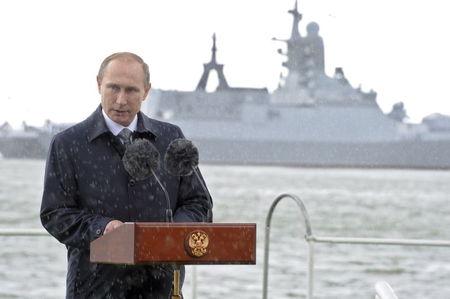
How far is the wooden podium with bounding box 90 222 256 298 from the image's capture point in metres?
2.60

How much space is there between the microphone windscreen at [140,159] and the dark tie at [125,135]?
11.0 inches

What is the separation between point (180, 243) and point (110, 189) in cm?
41

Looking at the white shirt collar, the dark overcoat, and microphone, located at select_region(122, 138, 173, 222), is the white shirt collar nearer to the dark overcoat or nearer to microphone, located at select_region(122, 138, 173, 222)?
the dark overcoat

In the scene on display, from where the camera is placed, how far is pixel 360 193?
78.3 m

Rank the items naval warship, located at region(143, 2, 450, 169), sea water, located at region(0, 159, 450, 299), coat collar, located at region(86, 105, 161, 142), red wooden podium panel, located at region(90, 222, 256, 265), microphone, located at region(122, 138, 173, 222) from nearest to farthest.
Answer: red wooden podium panel, located at region(90, 222, 256, 265) < microphone, located at region(122, 138, 173, 222) < coat collar, located at region(86, 105, 161, 142) < sea water, located at region(0, 159, 450, 299) < naval warship, located at region(143, 2, 450, 169)

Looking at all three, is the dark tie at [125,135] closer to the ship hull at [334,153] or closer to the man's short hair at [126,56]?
the man's short hair at [126,56]

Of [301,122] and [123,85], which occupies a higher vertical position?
[301,122]

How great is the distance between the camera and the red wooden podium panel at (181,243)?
2.60 m

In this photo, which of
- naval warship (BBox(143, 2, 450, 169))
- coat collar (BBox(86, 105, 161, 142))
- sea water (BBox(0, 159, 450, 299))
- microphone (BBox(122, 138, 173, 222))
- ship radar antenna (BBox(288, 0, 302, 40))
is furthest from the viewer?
naval warship (BBox(143, 2, 450, 169))

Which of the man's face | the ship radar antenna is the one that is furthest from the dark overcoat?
the ship radar antenna

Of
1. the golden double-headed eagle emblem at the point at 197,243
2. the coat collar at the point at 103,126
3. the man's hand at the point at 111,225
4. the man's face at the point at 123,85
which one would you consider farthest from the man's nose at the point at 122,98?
the golden double-headed eagle emblem at the point at 197,243

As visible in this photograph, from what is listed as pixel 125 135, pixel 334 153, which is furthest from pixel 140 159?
pixel 334 153

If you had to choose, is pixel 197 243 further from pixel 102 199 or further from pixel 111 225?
pixel 102 199

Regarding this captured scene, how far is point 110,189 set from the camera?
2.99 metres
